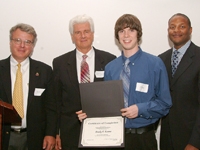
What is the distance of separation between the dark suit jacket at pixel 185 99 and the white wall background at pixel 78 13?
1070mm

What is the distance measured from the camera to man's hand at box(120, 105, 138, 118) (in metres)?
2.10

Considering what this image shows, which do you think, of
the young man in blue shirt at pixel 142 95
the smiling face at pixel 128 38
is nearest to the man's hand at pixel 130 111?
the young man in blue shirt at pixel 142 95

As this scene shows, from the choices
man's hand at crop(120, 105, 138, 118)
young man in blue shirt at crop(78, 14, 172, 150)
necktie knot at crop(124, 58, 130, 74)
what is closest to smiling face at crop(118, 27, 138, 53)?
young man in blue shirt at crop(78, 14, 172, 150)

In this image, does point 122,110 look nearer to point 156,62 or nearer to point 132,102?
point 132,102

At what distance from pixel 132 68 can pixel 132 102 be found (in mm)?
301

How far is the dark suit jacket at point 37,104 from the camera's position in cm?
274

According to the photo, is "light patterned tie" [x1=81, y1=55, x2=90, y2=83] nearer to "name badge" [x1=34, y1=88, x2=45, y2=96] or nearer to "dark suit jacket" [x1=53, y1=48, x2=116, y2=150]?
Result: "dark suit jacket" [x1=53, y1=48, x2=116, y2=150]

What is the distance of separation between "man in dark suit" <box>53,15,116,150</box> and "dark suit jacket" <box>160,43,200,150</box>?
0.83m

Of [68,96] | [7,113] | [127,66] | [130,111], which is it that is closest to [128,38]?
[127,66]

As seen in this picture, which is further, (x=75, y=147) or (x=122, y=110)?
(x=75, y=147)

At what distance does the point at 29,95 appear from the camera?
2.80 meters

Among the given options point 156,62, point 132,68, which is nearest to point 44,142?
point 132,68

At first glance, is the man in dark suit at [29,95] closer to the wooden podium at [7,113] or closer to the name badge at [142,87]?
the wooden podium at [7,113]

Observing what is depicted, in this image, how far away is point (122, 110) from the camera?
212 cm
